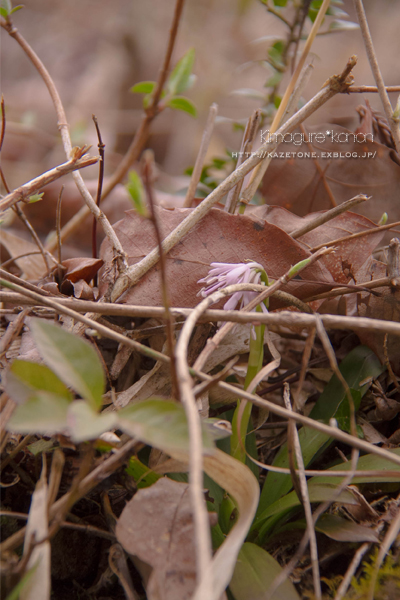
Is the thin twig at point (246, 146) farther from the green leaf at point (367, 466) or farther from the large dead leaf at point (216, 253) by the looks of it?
the green leaf at point (367, 466)

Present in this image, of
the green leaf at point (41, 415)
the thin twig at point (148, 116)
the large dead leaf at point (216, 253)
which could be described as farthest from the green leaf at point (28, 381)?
the thin twig at point (148, 116)

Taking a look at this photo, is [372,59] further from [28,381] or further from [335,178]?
[28,381]

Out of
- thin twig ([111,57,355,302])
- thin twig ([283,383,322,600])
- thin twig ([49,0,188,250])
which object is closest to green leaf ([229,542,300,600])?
thin twig ([283,383,322,600])

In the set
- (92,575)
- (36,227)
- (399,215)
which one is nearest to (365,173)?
(399,215)

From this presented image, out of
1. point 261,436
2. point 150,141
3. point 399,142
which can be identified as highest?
point 399,142

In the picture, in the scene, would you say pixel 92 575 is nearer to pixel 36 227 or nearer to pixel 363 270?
pixel 363 270
